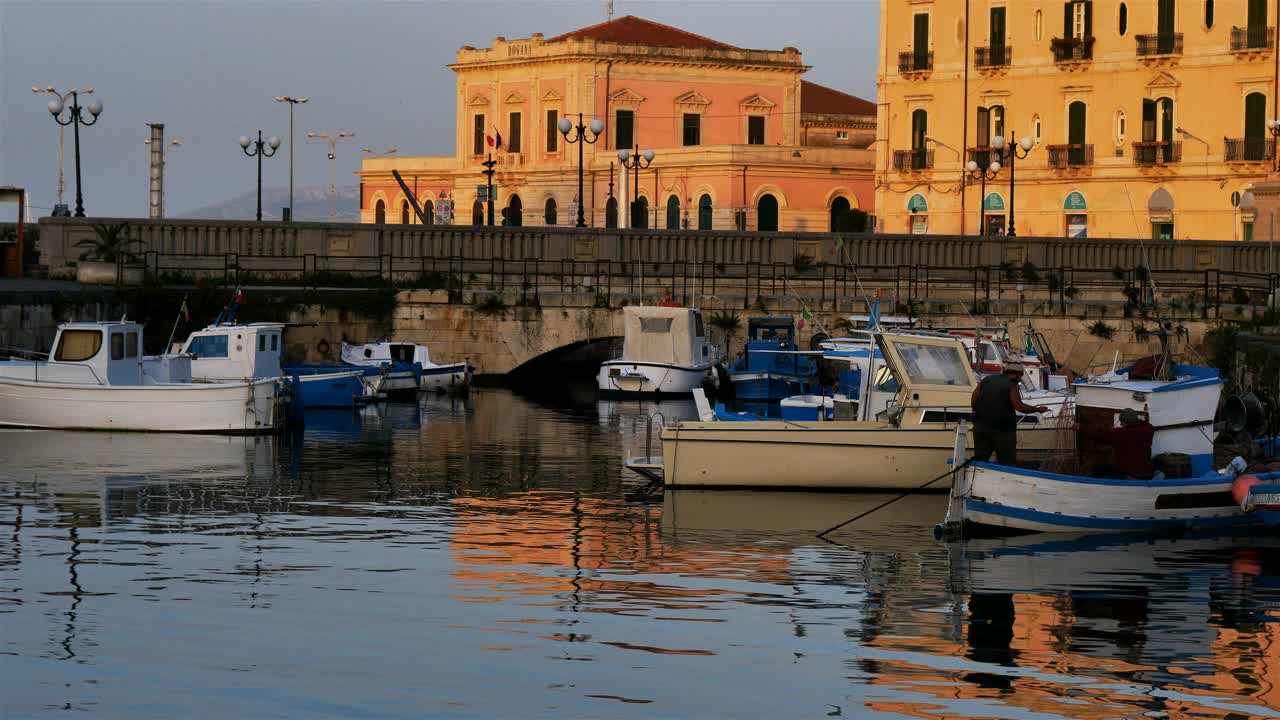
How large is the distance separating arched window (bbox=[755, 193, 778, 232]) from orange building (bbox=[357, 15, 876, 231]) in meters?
0.06

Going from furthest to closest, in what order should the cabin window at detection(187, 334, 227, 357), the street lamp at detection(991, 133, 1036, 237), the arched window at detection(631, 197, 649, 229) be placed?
1. the arched window at detection(631, 197, 649, 229)
2. the street lamp at detection(991, 133, 1036, 237)
3. the cabin window at detection(187, 334, 227, 357)

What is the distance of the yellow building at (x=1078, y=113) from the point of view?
197 feet

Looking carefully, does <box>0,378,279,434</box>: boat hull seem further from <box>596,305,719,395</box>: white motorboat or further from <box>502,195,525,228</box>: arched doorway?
<box>502,195,525,228</box>: arched doorway

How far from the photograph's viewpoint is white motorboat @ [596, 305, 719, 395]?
4100 cm

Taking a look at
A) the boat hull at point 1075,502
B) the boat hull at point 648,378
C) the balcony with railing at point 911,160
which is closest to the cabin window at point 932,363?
the boat hull at point 1075,502

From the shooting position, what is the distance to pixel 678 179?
86.6 m

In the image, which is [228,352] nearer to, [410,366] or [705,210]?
[410,366]

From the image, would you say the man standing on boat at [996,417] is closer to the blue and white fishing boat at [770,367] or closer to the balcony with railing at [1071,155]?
the blue and white fishing boat at [770,367]

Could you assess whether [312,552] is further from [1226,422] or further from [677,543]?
[1226,422]

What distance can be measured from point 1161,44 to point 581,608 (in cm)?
4993

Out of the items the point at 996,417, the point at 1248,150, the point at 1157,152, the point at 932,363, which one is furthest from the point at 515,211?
the point at 996,417

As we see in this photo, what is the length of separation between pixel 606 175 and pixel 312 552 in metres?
71.2

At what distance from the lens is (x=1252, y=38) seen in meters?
59.3

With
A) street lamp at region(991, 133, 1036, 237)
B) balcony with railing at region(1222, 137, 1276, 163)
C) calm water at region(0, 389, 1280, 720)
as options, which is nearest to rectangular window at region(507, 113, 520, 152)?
street lamp at region(991, 133, 1036, 237)
